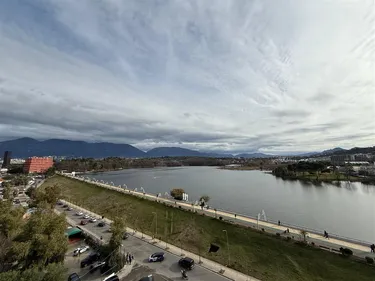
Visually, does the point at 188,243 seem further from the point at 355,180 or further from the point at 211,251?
the point at 355,180

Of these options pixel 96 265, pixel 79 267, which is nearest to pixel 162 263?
pixel 96 265

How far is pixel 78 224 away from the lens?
43094 millimetres

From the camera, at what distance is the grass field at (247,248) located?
25328mm

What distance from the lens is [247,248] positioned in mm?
31500

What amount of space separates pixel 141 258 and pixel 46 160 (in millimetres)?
170548

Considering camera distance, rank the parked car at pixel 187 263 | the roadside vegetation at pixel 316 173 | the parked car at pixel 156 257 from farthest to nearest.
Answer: the roadside vegetation at pixel 316 173, the parked car at pixel 156 257, the parked car at pixel 187 263

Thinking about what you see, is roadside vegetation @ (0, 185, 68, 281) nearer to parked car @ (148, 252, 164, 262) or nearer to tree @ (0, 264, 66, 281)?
tree @ (0, 264, 66, 281)

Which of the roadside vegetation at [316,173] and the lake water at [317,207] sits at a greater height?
the roadside vegetation at [316,173]

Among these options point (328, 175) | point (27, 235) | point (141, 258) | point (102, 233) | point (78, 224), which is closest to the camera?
point (27, 235)

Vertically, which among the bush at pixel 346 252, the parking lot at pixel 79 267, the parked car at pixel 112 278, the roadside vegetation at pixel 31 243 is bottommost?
the parking lot at pixel 79 267

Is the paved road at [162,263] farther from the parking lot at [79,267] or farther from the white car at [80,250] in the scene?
the parking lot at [79,267]

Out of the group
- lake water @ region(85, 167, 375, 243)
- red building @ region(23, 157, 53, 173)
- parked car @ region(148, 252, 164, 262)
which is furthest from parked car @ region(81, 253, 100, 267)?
red building @ region(23, 157, 53, 173)

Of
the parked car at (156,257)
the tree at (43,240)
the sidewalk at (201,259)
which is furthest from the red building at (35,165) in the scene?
the parked car at (156,257)

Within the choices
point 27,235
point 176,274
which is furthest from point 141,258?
point 27,235
